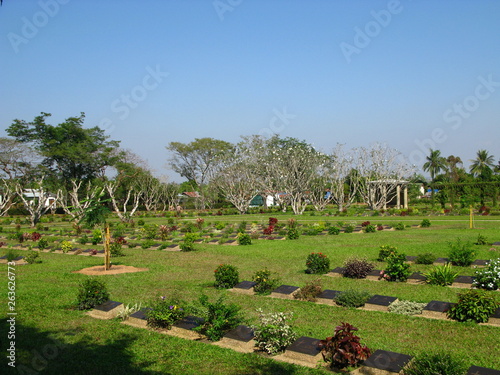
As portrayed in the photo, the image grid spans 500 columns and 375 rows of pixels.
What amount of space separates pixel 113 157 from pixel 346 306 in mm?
51604

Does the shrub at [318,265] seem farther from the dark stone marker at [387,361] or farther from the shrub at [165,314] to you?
the dark stone marker at [387,361]

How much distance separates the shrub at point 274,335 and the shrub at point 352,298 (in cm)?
251

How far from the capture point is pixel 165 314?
25.1 ft

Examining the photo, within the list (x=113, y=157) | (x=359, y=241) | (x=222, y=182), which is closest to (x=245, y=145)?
(x=222, y=182)

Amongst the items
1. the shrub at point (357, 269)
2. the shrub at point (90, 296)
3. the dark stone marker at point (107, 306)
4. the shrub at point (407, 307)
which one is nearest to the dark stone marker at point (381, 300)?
the shrub at point (407, 307)

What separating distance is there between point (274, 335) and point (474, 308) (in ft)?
12.1

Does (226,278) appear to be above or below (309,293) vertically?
above

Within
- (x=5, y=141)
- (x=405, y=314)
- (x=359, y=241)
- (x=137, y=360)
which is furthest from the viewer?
(x=5, y=141)

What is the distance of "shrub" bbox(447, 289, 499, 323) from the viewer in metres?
7.26

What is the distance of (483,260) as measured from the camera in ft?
41.8

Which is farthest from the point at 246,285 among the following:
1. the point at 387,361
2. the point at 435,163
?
the point at 435,163

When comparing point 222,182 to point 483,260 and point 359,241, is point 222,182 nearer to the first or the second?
point 359,241

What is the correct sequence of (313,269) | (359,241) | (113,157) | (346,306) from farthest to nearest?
(113,157)
(359,241)
(313,269)
(346,306)

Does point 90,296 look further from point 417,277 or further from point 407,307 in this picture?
point 417,277
